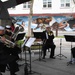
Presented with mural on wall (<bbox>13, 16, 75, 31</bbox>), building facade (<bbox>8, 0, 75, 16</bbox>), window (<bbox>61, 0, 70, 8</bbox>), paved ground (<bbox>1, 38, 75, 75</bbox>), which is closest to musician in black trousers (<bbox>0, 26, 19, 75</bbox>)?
paved ground (<bbox>1, 38, 75, 75</bbox>)

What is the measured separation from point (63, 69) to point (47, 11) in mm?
24813

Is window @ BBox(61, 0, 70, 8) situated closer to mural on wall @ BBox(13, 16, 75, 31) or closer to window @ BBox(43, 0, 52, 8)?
window @ BBox(43, 0, 52, 8)

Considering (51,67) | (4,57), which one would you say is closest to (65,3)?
(51,67)

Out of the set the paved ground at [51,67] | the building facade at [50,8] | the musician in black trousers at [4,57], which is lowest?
the paved ground at [51,67]

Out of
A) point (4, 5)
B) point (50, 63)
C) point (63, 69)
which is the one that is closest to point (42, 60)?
point (50, 63)

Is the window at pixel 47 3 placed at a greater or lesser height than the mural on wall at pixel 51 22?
greater

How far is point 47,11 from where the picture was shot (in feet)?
108

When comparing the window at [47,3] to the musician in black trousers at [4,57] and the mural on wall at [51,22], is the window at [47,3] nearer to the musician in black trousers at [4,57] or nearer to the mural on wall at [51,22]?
the mural on wall at [51,22]

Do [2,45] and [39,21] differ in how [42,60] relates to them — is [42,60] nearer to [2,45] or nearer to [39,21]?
[2,45]

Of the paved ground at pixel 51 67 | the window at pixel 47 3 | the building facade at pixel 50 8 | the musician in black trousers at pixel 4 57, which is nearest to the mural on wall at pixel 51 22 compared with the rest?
the building facade at pixel 50 8

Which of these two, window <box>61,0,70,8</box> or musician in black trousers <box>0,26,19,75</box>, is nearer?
musician in black trousers <box>0,26,19,75</box>

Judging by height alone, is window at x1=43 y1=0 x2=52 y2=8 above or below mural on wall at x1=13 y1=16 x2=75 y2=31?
above

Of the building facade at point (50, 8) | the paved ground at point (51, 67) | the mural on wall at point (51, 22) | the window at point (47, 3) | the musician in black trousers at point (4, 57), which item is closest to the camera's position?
the musician in black trousers at point (4, 57)

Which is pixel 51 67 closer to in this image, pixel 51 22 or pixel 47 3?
pixel 51 22
